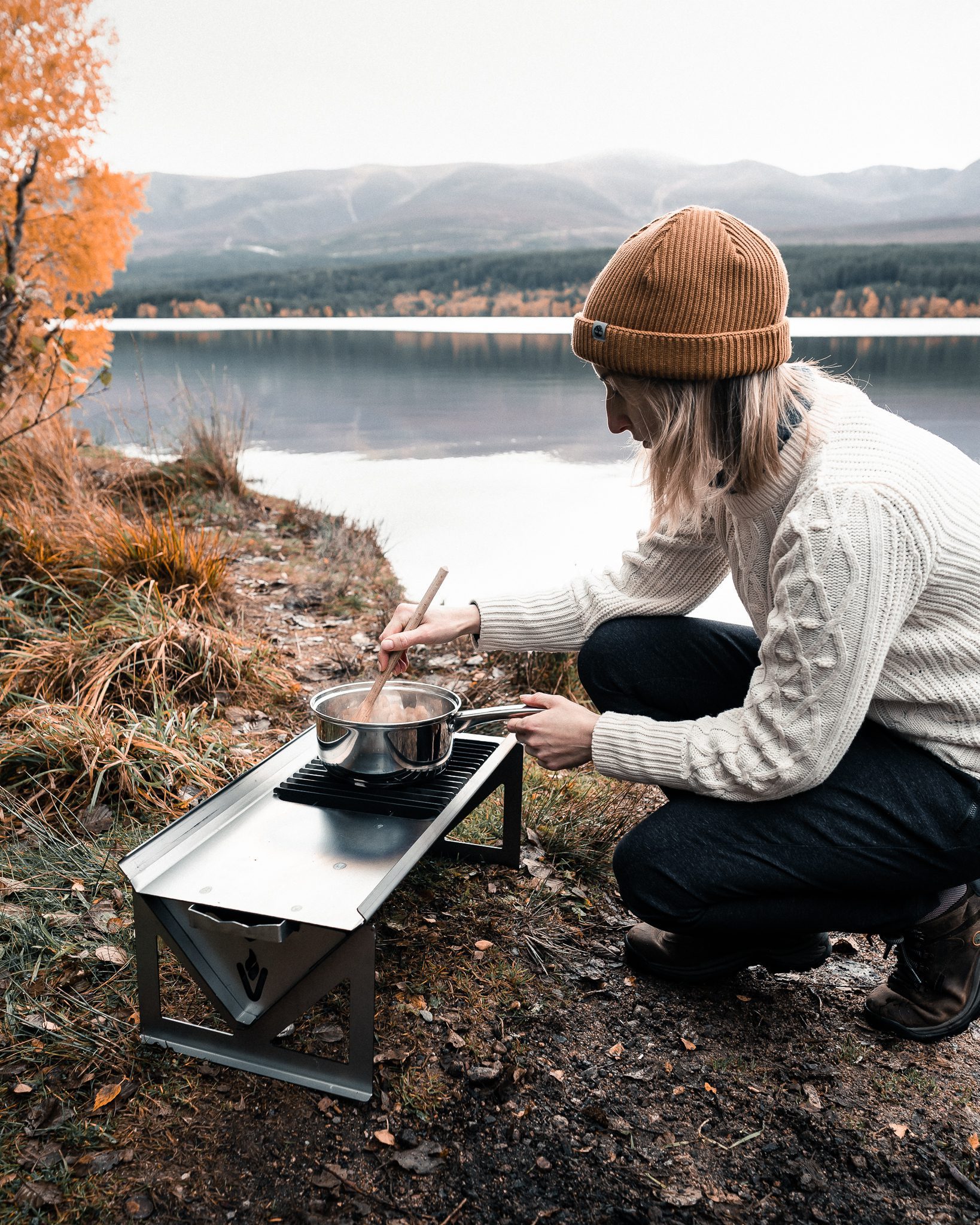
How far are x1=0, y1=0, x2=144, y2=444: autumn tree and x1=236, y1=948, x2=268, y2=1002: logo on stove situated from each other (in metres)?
5.01

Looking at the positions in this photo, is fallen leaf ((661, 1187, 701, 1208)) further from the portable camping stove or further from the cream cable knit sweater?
the cream cable knit sweater

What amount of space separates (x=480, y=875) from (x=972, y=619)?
1.40 meters

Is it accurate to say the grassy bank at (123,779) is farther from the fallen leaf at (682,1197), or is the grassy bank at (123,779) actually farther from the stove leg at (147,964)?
the fallen leaf at (682,1197)

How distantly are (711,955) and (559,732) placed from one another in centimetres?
64

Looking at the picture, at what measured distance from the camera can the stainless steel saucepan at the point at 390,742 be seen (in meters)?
1.93

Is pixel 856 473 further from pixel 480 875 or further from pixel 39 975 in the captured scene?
pixel 39 975

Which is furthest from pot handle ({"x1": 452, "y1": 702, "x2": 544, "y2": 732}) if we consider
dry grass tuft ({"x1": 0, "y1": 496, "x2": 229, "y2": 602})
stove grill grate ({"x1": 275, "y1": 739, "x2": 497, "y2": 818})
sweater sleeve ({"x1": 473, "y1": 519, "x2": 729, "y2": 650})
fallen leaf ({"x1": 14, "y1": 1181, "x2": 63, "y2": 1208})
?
dry grass tuft ({"x1": 0, "y1": 496, "x2": 229, "y2": 602})

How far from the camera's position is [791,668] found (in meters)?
1.73

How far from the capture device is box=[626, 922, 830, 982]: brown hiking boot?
2.13 m

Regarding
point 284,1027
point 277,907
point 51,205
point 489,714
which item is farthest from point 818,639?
point 51,205

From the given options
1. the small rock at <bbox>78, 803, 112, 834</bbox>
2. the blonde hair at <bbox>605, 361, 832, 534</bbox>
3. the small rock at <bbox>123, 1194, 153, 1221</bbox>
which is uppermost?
the blonde hair at <bbox>605, 361, 832, 534</bbox>

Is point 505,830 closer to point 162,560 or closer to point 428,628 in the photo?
point 428,628

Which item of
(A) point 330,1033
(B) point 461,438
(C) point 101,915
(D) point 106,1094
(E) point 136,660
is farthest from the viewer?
(B) point 461,438

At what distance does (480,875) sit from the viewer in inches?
100.0
